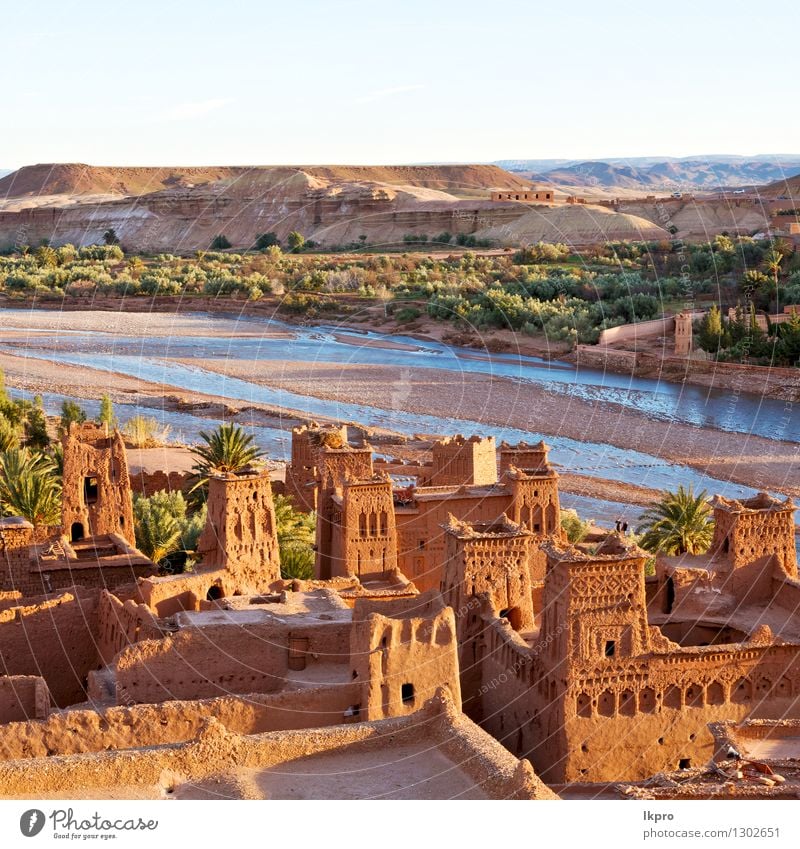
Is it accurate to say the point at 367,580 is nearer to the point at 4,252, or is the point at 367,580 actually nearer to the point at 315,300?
the point at 315,300

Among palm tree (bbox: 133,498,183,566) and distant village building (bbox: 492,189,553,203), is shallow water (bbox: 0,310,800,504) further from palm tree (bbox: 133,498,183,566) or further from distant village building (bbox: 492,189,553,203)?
distant village building (bbox: 492,189,553,203)

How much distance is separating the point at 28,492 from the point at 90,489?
3.60 m

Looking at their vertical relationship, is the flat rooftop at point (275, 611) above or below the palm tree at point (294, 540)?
above

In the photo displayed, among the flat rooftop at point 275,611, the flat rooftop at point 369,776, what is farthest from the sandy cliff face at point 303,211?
the flat rooftop at point 369,776

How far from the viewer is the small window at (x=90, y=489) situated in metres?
28.3

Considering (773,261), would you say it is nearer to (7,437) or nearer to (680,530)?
(7,437)

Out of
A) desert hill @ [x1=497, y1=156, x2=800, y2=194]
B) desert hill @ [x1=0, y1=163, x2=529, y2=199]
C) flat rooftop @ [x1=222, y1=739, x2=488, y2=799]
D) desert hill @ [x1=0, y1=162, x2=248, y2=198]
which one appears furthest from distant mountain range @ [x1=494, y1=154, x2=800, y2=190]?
desert hill @ [x1=0, y1=162, x2=248, y2=198]

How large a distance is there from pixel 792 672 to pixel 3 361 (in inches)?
2109

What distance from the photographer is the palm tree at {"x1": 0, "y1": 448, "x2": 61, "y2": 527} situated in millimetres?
31406

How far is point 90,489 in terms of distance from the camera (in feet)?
93.4
